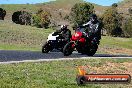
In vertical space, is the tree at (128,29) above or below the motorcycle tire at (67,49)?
below

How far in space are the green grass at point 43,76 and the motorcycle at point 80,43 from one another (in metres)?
3.06

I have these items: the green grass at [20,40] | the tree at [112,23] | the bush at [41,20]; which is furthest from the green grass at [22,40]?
the bush at [41,20]

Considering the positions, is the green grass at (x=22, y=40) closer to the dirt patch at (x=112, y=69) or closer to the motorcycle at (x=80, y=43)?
the motorcycle at (x=80, y=43)

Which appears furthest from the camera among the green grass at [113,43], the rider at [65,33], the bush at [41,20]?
the bush at [41,20]

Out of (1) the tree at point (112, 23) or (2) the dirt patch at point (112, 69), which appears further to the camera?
(1) the tree at point (112, 23)

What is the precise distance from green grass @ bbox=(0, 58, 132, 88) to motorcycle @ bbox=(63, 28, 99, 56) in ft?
10.0

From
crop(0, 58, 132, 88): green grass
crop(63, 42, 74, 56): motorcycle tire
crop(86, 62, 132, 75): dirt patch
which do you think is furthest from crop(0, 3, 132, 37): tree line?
crop(0, 58, 132, 88): green grass

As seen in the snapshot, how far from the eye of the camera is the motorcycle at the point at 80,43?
23.7 meters

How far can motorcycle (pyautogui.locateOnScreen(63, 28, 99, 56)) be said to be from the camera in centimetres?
2367

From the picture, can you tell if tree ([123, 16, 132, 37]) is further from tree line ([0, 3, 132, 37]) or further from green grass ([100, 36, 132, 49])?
green grass ([100, 36, 132, 49])

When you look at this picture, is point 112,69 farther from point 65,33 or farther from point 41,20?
point 41,20

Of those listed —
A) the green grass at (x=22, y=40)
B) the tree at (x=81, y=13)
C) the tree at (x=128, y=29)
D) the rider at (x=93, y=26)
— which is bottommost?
the tree at (x=128, y=29)

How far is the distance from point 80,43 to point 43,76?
9.84 metres

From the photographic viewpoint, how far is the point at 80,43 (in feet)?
79.0
